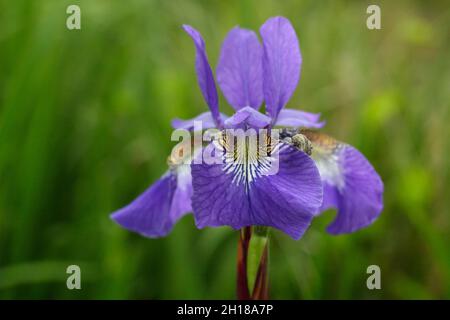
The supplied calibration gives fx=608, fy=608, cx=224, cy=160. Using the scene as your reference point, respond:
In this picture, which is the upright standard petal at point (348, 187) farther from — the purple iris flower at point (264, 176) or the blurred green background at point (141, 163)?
the blurred green background at point (141, 163)

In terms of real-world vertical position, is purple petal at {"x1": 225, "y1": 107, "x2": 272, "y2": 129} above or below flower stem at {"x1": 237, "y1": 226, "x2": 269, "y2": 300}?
above

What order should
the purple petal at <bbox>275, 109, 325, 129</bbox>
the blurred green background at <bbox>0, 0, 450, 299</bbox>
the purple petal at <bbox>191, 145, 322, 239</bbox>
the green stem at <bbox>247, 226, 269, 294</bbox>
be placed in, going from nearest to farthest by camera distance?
the purple petal at <bbox>191, 145, 322, 239</bbox> → the green stem at <bbox>247, 226, 269, 294</bbox> → the purple petal at <bbox>275, 109, 325, 129</bbox> → the blurred green background at <bbox>0, 0, 450, 299</bbox>

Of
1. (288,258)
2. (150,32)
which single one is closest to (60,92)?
(150,32)

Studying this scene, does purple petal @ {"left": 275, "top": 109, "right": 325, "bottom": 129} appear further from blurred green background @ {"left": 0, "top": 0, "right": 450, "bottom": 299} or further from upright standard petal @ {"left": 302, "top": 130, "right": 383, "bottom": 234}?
blurred green background @ {"left": 0, "top": 0, "right": 450, "bottom": 299}

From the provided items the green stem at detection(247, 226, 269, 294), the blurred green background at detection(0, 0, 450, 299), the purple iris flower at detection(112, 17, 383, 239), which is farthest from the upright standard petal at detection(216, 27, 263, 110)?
the blurred green background at detection(0, 0, 450, 299)

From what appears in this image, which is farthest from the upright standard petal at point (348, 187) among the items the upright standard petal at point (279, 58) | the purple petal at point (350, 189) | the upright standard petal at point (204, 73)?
the upright standard petal at point (204, 73)
